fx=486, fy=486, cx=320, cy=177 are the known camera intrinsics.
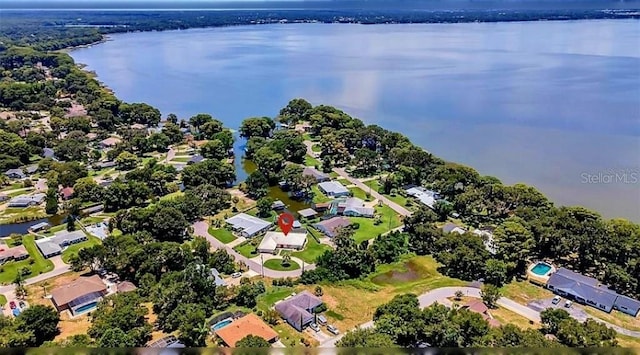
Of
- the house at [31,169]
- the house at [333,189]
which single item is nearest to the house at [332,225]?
the house at [333,189]

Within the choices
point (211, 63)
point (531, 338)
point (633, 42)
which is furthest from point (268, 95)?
point (633, 42)

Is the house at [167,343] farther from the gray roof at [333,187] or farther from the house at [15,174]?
the house at [15,174]

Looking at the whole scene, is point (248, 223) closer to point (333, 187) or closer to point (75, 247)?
point (333, 187)

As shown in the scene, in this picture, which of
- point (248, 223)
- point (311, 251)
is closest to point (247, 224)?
point (248, 223)

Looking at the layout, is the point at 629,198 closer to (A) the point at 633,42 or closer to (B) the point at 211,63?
(B) the point at 211,63

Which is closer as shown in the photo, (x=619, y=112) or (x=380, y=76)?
(x=619, y=112)

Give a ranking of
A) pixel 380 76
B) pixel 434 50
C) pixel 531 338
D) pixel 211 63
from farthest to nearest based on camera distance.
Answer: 1. pixel 434 50
2. pixel 211 63
3. pixel 380 76
4. pixel 531 338
